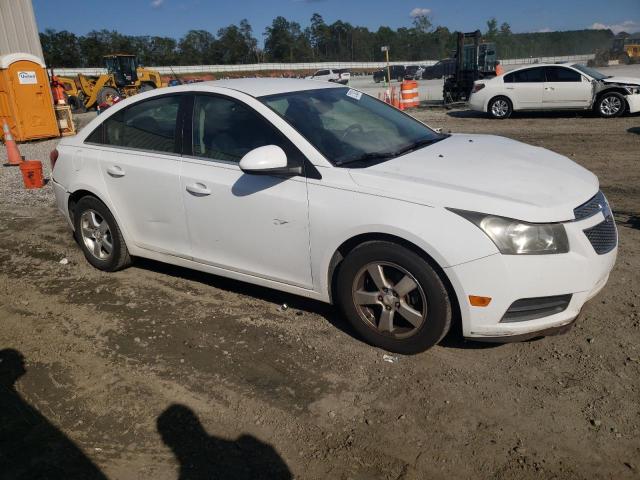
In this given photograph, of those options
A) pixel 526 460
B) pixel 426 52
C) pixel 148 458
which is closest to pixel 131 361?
pixel 148 458

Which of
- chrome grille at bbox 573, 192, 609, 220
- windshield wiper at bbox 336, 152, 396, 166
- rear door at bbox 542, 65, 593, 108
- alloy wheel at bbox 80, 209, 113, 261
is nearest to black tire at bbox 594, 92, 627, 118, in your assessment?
rear door at bbox 542, 65, 593, 108

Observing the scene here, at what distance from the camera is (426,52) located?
90.4 m

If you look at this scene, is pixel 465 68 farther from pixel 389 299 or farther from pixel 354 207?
pixel 389 299

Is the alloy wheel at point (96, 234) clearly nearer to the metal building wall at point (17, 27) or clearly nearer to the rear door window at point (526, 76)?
the metal building wall at point (17, 27)

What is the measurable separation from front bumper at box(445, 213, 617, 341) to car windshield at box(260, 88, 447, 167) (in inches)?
42.1

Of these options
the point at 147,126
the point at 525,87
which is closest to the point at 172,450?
the point at 147,126

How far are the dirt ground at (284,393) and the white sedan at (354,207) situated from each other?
1.02ft

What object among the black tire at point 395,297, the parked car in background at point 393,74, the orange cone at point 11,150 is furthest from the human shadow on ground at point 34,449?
the parked car in background at point 393,74

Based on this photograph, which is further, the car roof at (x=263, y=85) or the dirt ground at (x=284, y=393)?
the car roof at (x=263, y=85)

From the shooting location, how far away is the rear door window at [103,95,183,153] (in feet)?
14.2

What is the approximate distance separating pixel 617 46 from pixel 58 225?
55819mm

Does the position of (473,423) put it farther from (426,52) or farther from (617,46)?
(426,52)

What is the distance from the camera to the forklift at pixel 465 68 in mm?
20000

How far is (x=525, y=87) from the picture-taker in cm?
1481
